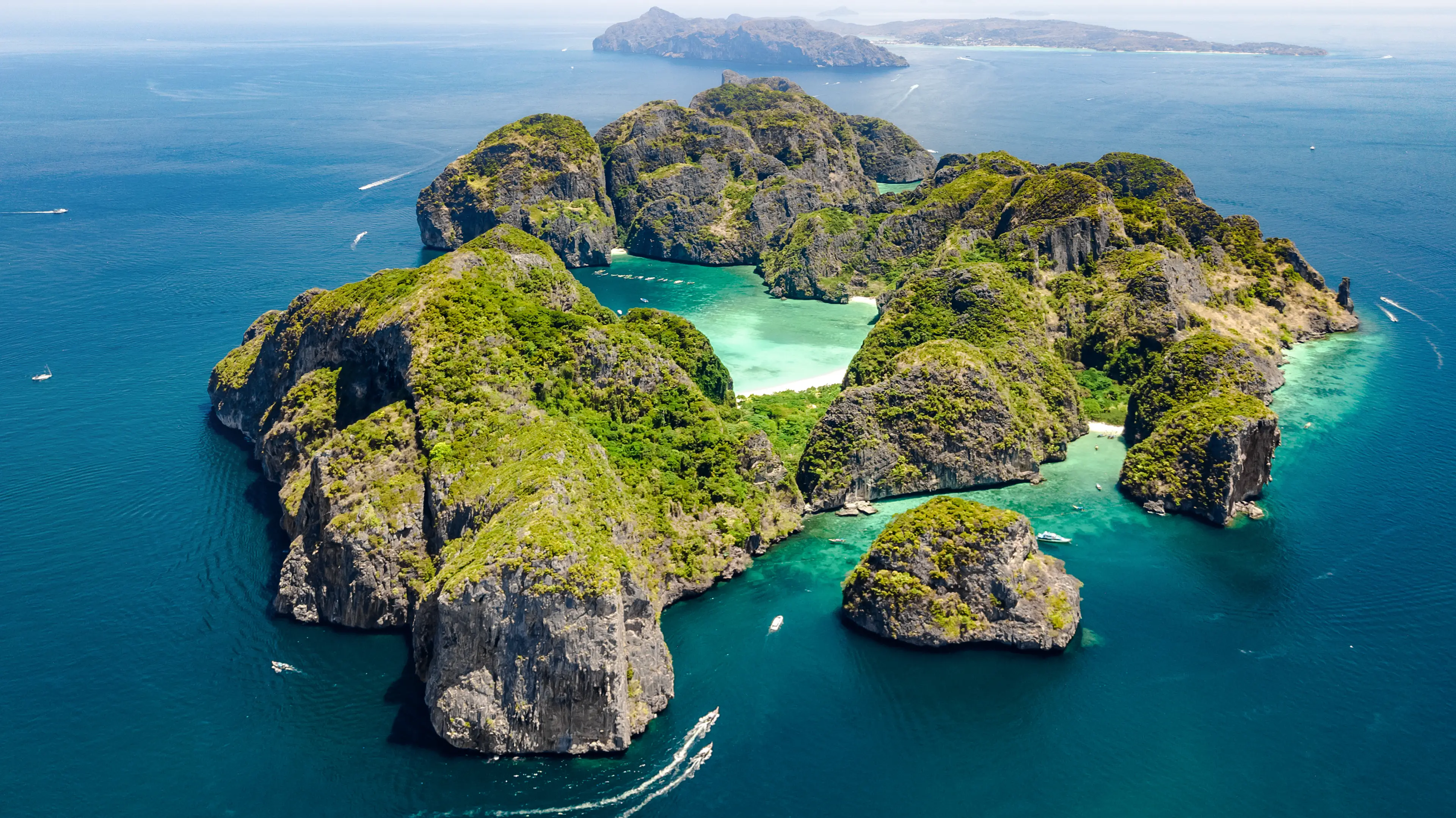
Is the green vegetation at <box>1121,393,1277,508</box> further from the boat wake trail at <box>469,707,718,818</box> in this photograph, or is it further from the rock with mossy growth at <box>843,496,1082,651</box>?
the boat wake trail at <box>469,707,718,818</box>

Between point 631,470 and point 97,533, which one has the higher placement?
point 631,470

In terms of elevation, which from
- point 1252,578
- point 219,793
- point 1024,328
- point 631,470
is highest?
point 1024,328

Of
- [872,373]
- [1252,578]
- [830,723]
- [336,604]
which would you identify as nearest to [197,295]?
[336,604]

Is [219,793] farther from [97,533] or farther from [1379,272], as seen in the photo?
[1379,272]

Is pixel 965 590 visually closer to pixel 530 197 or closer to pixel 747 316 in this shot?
pixel 747 316

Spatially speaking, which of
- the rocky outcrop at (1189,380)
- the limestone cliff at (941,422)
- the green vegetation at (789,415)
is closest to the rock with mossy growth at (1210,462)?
the rocky outcrop at (1189,380)
